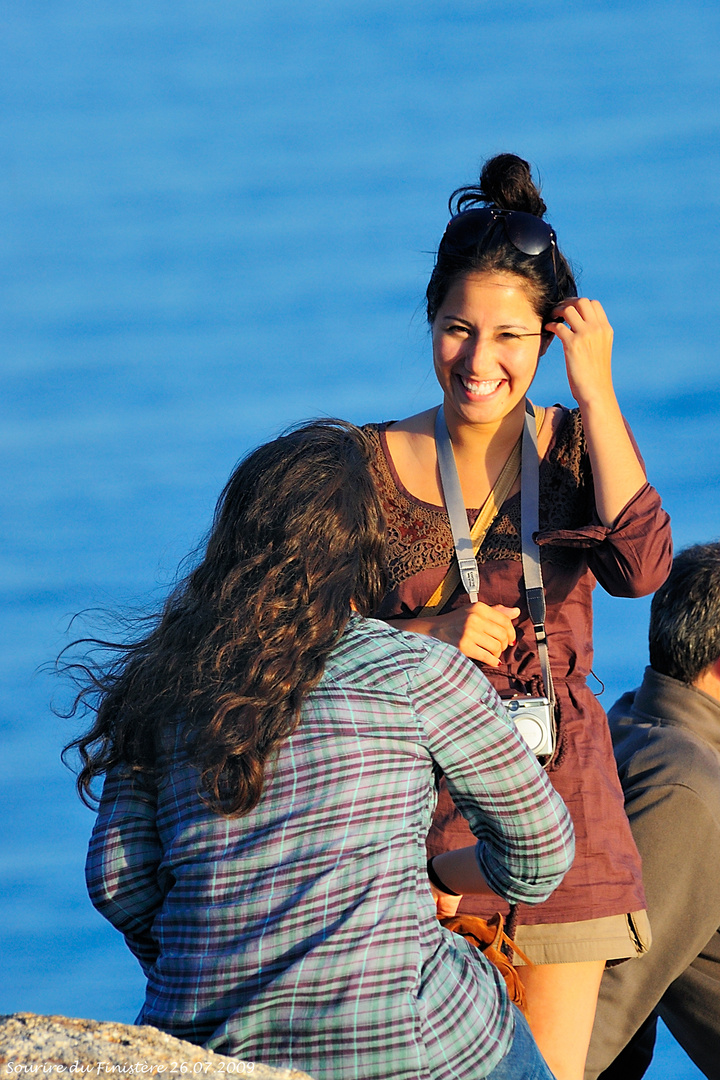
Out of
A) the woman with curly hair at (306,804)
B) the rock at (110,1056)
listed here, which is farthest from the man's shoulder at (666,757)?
the rock at (110,1056)

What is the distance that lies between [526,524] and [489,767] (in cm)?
80

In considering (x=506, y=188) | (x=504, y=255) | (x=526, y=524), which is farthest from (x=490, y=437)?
(x=506, y=188)

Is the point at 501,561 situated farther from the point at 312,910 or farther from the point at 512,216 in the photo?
the point at 312,910

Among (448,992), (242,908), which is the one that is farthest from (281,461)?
(448,992)

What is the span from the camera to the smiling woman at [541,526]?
2.20m

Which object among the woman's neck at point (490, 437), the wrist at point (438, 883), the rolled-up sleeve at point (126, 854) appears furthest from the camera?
the woman's neck at point (490, 437)

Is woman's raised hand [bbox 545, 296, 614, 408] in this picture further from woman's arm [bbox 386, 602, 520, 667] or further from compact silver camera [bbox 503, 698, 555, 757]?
compact silver camera [bbox 503, 698, 555, 757]

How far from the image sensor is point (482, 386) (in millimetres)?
2426

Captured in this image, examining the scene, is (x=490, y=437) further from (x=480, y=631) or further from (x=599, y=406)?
(x=480, y=631)

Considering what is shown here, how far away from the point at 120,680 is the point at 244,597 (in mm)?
233

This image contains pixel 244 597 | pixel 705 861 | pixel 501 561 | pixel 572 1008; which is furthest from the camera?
pixel 705 861

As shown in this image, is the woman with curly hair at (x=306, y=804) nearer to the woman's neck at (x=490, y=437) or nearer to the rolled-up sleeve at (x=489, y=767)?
the rolled-up sleeve at (x=489, y=767)

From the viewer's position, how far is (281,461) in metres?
1.73

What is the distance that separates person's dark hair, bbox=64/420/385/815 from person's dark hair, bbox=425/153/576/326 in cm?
73
